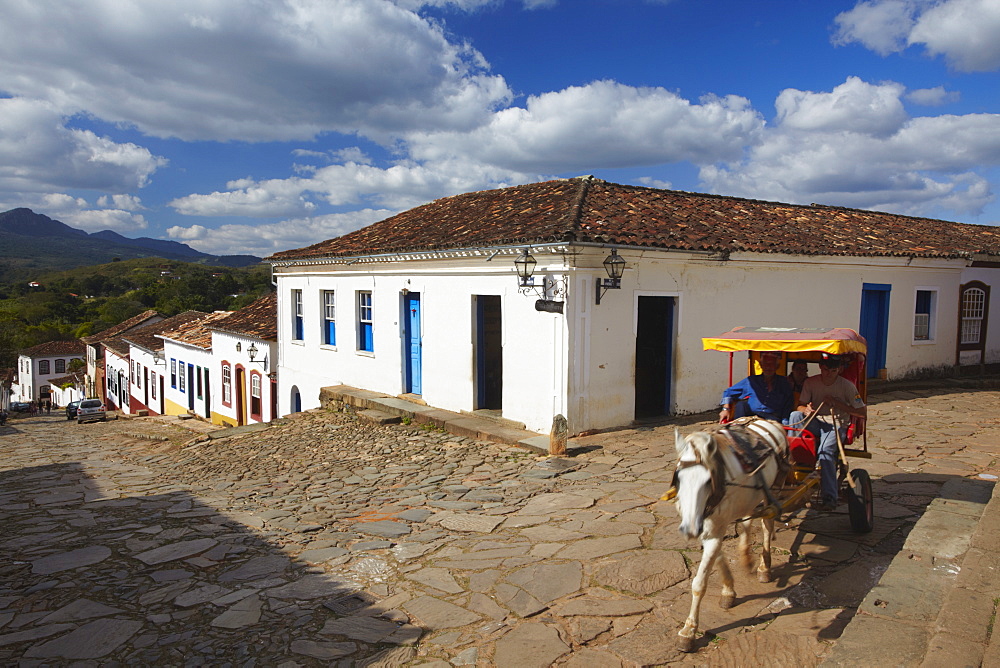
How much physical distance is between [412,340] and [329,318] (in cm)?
431

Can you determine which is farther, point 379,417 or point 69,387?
point 69,387

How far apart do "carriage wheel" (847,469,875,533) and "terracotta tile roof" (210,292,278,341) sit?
58.3 feet

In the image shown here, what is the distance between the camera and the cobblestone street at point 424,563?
13.1ft

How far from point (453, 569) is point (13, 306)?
9292 cm

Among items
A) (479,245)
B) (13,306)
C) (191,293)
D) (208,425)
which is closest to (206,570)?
(479,245)

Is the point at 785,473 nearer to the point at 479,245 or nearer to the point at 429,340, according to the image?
the point at 479,245

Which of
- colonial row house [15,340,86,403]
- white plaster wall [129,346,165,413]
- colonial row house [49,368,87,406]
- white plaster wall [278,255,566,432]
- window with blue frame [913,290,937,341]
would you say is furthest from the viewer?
colonial row house [15,340,86,403]

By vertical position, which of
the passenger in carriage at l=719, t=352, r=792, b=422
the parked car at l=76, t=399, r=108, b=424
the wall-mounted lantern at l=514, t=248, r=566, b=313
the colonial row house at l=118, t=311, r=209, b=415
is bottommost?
the parked car at l=76, t=399, r=108, b=424

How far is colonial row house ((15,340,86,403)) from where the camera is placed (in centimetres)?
5712

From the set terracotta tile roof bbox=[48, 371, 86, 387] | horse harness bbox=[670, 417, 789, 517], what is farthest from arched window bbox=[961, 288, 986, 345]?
terracotta tile roof bbox=[48, 371, 86, 387]

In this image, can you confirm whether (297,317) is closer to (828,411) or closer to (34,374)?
(828,411)

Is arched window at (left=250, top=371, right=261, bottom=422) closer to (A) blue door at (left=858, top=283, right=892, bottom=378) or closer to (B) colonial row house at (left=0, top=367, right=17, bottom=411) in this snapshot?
(A) blue door at (left=858, top=283, right=892, bottom=378)

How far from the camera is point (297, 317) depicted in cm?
1833

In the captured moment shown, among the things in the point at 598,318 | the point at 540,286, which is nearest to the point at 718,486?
the point at 598,318
